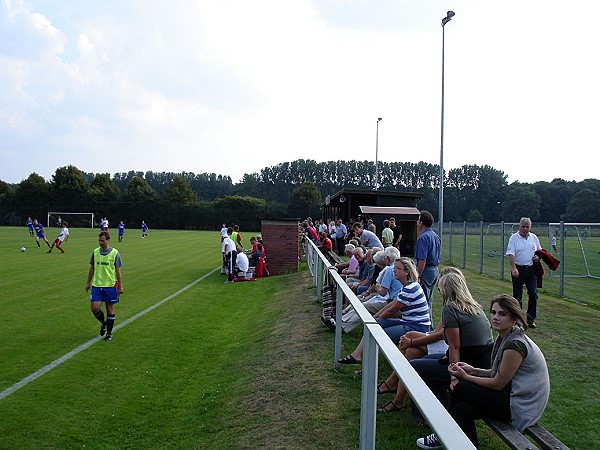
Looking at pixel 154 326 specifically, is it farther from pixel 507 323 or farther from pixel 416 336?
pixel 507 323

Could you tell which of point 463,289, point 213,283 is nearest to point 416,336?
point 463,289

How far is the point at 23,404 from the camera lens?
636 centimetres

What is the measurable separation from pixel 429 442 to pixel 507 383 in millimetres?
734

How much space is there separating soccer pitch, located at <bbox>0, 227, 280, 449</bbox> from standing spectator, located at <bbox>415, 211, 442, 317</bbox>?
2.87 metres

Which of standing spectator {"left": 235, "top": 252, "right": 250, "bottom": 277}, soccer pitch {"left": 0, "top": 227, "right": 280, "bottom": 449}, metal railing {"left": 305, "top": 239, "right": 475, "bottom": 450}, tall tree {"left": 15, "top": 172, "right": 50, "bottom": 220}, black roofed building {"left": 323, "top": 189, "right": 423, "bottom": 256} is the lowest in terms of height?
soccer pitch {"left": 0, "top": 227, "right": 280, "bottom": 449}

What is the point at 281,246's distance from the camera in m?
21.3

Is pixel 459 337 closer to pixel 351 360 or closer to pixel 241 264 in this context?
pixel 351 360

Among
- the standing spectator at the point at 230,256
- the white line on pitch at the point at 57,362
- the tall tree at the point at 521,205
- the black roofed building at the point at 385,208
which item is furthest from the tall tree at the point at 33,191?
the white line on pitch at the point at 57,362

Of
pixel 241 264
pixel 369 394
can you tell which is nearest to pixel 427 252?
pixel 369 394

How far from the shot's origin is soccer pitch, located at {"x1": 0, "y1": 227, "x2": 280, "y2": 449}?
5.76 m

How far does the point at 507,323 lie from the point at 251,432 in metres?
2.44

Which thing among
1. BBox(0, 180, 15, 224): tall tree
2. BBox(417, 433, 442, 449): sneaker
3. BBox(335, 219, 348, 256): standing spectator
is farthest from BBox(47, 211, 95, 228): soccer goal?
BBox(417, 433, 442, 449): sneaker

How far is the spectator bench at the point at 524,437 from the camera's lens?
3.53 m

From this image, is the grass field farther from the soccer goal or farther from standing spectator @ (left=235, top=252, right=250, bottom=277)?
the soccer goal
